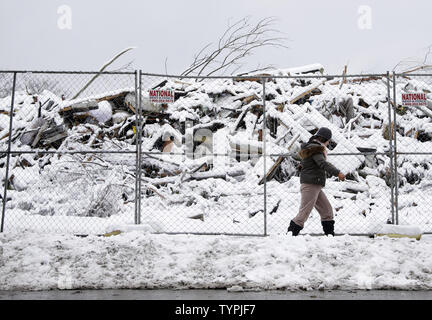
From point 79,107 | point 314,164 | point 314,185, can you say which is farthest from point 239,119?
point 314,185

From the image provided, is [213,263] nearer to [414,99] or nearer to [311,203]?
[311,203]

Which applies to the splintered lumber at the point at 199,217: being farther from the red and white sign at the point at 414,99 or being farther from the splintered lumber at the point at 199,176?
the red and white sign at the point at 414,99

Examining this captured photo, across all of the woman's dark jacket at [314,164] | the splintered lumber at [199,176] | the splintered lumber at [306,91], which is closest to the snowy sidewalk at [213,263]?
the woman's dark jacket at [314,164]

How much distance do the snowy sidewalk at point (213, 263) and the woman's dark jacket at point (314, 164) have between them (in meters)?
1.24

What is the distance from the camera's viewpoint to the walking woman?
21.8ft

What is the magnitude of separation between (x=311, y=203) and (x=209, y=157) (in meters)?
4.00

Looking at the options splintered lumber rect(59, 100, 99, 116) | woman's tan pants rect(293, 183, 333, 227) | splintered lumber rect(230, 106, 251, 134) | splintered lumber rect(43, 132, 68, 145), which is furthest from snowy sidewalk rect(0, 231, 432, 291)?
splintered lumber rect(59, 100, 99, 116)

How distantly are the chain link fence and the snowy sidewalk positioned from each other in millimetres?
1636

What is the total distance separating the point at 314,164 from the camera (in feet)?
22.4

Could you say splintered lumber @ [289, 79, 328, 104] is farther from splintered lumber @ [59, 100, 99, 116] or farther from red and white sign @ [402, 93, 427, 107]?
splintered lumber @ [59, 100, 99, 116]

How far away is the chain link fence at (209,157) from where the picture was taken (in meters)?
8.62

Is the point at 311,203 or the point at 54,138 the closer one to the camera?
the point at 311,203
